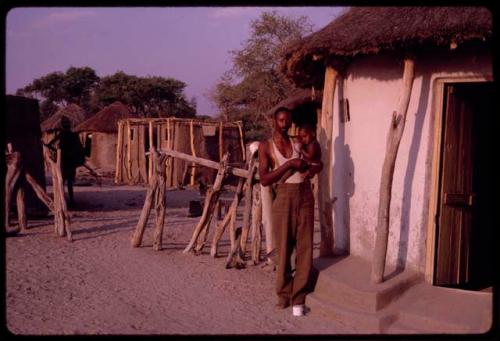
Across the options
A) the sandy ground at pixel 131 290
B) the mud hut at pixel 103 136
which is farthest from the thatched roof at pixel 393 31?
the mud hut at pixel 103 136

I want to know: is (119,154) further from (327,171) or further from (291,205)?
(291,205)

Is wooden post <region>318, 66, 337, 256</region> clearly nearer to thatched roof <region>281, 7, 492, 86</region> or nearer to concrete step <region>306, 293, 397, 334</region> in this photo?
thatched roof <region>281, 7, 492, 86</region>

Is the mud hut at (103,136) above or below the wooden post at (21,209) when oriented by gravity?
above

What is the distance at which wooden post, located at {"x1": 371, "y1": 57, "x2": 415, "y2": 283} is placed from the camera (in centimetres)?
519

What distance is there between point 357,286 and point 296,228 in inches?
34.2

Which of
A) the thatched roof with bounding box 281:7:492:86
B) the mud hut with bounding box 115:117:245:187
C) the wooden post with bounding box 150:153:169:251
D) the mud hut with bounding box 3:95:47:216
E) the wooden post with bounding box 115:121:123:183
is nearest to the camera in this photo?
the thatched roof with bounding box 281:7:492:86

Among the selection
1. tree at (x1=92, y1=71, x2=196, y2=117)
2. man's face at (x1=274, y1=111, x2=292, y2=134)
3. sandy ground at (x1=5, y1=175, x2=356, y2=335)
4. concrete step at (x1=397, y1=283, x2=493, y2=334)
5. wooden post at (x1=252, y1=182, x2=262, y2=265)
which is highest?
tree at (x1=92, y1=71, x2=196, y2=117)

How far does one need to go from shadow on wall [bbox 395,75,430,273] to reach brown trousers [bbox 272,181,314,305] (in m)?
1.14

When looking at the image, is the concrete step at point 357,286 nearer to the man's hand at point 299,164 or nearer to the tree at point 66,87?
the man's hand at point 299,164

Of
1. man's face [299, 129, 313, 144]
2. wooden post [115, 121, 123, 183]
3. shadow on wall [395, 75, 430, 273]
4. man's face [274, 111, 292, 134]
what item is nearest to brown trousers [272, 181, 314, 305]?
man's face [299, 129, 313, 144]

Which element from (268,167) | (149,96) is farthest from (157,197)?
(149,96)

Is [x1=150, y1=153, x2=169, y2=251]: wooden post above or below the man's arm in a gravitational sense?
below

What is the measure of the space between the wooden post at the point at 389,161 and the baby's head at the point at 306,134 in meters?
0.80

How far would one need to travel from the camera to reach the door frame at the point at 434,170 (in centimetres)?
546
